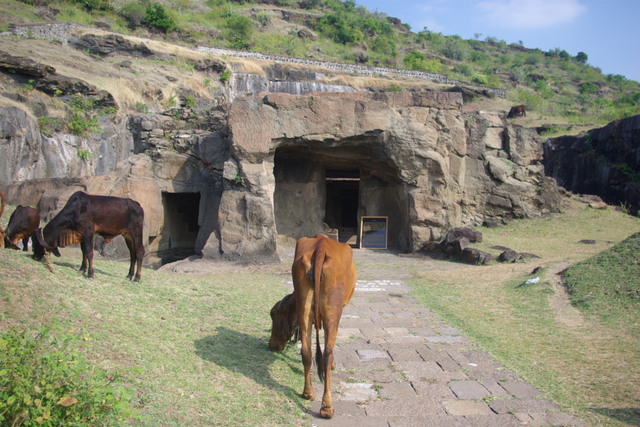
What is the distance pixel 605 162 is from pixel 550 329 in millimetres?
20577

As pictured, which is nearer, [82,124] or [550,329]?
[550,329]

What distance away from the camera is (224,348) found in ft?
17.8

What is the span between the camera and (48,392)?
2705 mm

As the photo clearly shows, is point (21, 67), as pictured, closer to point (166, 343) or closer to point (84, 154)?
point (84, 154)

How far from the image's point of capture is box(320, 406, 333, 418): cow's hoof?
4230 mm

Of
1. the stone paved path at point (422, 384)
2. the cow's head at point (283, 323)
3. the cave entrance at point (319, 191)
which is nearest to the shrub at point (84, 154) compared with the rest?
the cave entrance at point (319, 191)

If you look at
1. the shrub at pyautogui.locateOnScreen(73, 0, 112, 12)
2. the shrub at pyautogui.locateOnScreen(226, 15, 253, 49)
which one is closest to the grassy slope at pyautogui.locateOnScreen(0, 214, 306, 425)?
the shrub at pyautogui.locateOnScreen(73, 0, 112, 12)

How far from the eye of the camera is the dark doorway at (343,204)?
21984mm

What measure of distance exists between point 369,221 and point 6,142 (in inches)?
500

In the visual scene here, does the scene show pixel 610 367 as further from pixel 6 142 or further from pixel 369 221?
pixel 6 142

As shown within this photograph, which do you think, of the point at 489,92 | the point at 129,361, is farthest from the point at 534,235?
the point at 489,92

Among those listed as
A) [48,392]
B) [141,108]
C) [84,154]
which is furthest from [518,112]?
[48,392]

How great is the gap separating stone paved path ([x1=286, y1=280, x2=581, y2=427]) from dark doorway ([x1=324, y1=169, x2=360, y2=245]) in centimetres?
1465

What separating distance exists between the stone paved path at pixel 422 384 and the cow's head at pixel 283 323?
72 centimetres
